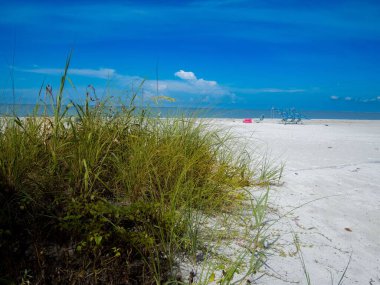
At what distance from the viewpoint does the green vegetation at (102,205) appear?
1743 mm

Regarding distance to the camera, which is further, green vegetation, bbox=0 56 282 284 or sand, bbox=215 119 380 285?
sand, bbox=215 119 380 285

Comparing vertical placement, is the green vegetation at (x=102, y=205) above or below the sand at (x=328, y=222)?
above

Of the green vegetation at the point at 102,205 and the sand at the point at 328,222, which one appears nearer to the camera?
the green vegetation at the point at 102,205

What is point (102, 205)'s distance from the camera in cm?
187

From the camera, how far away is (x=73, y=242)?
182cm

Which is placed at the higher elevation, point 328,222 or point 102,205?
point 102,205

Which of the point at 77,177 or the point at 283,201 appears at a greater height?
the point at 77,177

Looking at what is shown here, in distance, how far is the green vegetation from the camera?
1.74 meters

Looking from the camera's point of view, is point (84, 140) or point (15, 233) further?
point (84, 140)

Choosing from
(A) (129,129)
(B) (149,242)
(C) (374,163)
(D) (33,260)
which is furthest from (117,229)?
(C) (374,163)

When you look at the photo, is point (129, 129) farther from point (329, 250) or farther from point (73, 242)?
point (329, 250)

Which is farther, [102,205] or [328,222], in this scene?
[328,222]

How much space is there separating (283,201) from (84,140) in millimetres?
1928

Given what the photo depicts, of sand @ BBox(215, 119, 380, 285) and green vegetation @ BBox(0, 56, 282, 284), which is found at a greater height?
green vegetation @ BBox(0, 56, 282, 284)
